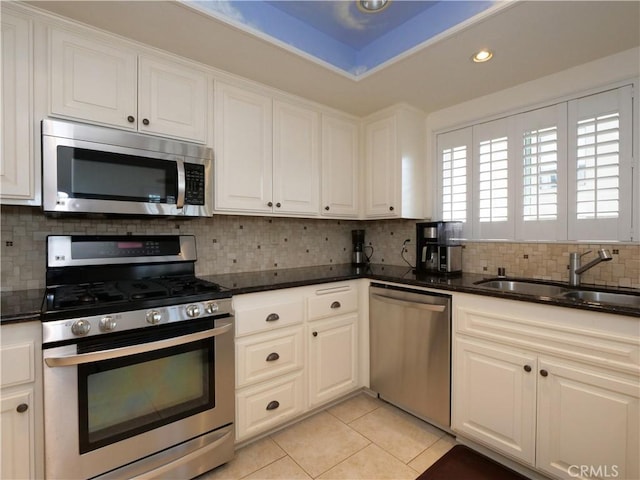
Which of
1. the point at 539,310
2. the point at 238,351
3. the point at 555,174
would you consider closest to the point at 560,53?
the point at 555,174

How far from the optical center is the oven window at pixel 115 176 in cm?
146

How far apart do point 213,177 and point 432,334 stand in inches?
65.0

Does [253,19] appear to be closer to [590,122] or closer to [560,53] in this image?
[560,53]

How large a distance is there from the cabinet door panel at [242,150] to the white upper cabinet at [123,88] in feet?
0.43

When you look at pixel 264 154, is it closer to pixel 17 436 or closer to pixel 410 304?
pixel 410 304

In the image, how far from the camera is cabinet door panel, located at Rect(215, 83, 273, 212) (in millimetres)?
1949

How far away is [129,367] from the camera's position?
1.35 m

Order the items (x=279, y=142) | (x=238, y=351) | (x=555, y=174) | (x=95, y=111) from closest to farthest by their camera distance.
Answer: (x=95, y=111), (x=238, y=351), (x=555, y=174), (x=279, y=142)

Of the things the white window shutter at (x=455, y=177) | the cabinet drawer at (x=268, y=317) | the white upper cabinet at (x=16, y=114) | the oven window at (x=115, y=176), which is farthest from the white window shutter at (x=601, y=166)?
the white upper cabinet at (x=16, y=114)

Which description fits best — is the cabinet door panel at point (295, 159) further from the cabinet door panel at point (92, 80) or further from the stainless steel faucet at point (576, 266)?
the stainless steel faucet at point (576, 266)

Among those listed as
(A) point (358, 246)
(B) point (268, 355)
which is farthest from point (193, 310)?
(A) point (358, 246)

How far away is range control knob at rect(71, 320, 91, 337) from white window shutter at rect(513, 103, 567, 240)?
2505mm

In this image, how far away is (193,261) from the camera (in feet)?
6.72

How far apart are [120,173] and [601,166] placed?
8.77ft
